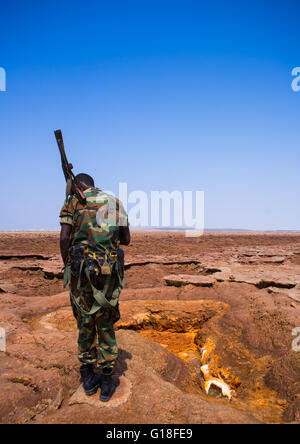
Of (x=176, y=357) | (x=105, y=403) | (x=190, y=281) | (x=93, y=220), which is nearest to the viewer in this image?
(x=105, y=403)

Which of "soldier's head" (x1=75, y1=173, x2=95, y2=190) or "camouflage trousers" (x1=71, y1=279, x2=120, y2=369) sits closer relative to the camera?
"camouflage trousers" (x1=71, y1=279, x2=120, y2=369)

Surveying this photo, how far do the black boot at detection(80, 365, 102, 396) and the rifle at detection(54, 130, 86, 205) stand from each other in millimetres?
1480

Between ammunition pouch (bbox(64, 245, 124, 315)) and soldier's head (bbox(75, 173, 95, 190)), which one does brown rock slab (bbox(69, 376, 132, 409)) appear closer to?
ammunition pouch (bbox(64, 245, 124, 315))

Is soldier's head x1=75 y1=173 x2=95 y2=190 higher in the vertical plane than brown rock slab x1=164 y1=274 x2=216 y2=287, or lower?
higher

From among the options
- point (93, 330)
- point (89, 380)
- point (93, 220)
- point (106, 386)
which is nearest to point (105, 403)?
point (106, 386)

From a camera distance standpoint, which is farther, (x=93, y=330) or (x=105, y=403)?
(x=93, y=330)

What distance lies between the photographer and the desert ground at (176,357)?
90.5 inches

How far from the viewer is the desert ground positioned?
2.30 m

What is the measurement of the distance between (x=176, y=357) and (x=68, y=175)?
2.77 metres

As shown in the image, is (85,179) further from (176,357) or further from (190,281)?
(190,281)

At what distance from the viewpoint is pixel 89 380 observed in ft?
8.04

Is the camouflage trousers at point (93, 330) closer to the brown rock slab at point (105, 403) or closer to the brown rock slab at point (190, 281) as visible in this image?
the brown rock slab at point (105, 403)

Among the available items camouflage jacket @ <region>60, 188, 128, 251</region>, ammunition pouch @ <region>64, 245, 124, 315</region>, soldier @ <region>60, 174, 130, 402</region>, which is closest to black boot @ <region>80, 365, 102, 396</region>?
soldier @ <region>60, 174, 130, 402</region>

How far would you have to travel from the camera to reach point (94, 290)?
2355 millimetres
